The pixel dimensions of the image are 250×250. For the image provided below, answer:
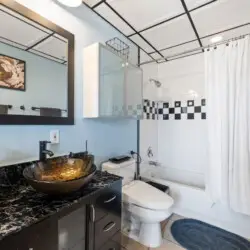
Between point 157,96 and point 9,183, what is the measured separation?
7.18ft

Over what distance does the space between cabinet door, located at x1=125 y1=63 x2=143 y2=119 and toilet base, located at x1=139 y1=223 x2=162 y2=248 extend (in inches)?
43.1

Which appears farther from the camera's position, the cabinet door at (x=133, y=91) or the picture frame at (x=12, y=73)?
the cabinet door at (x=133, y=91)

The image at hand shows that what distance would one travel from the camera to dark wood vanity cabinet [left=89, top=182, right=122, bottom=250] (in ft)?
3.26

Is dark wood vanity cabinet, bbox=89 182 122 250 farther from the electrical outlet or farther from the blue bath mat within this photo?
the blue bath mat

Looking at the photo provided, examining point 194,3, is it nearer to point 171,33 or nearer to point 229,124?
point 171,33

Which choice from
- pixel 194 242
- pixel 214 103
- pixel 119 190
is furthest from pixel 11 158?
pixel 214 103

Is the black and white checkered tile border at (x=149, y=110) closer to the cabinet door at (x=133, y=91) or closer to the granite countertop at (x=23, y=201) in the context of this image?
the cabinet door at (x=133, y=91)

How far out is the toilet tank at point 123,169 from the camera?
5.23 ft

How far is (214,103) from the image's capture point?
1.74 m

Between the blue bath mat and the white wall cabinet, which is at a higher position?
the white wall cabinet

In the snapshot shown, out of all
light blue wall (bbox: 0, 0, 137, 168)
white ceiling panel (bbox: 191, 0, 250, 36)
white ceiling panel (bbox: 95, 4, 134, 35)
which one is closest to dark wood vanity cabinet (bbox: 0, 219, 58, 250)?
light blue wall (bbox: 0, 0, 137, 168)

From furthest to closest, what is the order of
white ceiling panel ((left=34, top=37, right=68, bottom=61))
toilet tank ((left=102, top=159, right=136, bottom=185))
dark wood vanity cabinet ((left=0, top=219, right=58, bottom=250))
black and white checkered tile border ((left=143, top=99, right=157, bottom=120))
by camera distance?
black and white checkered tile border ((left=143, top=99, right=157, bottom=120)), toilet tank ((left=102, top=159, right=136, bottom=185)), white ceiling panel ((left=34, top=37, right=68, bottom=61)), dark wood vanity cabinet ((left=0, top=219, right=58, bottom=250))

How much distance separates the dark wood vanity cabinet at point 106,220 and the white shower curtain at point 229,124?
113 centimetres

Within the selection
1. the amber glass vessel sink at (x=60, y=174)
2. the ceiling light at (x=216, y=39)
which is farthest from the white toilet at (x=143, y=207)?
the ceiling light at (x=216, y=39)
